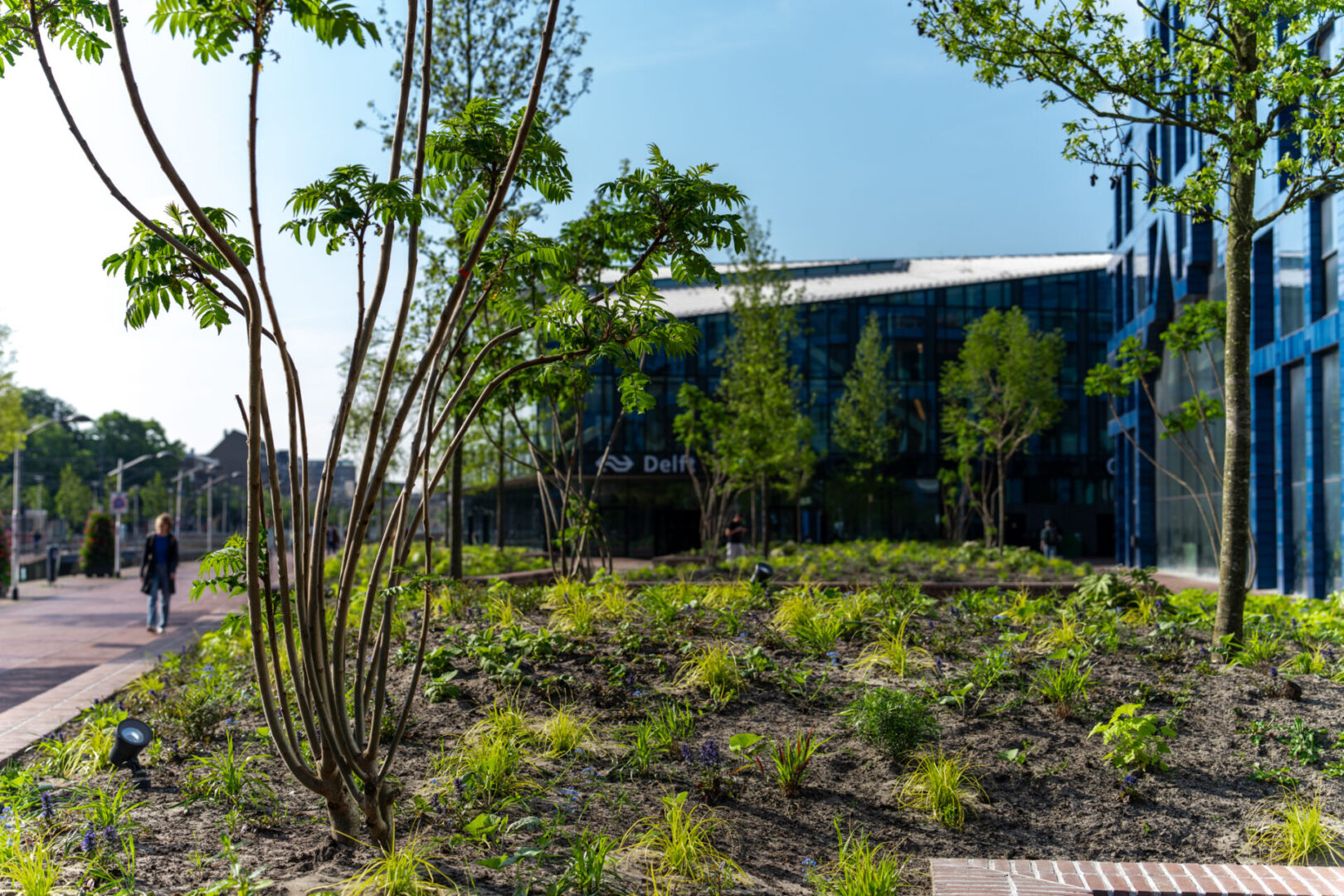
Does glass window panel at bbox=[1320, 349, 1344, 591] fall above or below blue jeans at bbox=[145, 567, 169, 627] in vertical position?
above

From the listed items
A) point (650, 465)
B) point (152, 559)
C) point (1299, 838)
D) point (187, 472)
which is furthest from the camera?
point (187, 472)

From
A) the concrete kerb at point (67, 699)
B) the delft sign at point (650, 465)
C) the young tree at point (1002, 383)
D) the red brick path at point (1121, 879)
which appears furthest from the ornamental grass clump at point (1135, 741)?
the delft sign at point (650, 465)

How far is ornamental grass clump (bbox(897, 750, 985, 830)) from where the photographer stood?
4.50 m

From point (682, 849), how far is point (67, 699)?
654 cm

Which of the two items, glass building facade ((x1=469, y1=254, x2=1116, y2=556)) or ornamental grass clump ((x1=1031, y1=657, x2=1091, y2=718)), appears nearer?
ornamental grass clump ((x1=1031, y1=657, x2=1091, y2=718))

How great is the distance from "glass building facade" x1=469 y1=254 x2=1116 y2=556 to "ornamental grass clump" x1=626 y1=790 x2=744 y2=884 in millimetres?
31424

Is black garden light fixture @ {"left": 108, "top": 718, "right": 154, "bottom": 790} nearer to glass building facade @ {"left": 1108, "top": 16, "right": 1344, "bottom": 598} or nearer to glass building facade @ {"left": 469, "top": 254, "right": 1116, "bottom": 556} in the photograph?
glass building facade @ {"left": 1108, "top": 16, "right": 1344, "bottom": 598}

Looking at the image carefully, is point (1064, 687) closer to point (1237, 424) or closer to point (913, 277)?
point (1237, 424)

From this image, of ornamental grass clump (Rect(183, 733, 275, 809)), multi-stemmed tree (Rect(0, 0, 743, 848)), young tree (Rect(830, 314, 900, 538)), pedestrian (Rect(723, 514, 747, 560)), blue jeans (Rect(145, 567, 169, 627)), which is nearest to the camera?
multi-stemmed tree (Rect(0, 0, 743, 848))

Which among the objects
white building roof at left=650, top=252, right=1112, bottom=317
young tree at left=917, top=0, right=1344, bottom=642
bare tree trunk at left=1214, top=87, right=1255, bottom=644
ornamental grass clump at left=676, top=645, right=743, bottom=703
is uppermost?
white building roof at left=650, top=252, right=1112, bottom=317

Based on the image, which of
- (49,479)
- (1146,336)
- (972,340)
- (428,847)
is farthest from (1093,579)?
(49,479)

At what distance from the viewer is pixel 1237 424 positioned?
285 inches

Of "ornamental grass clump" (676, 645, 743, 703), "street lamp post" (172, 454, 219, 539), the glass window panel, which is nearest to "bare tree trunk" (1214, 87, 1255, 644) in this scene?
"ornamental grass clump" (676, 645, 743, 703)

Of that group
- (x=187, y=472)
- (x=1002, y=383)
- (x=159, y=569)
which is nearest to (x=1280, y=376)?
(x=1002, y=383)
